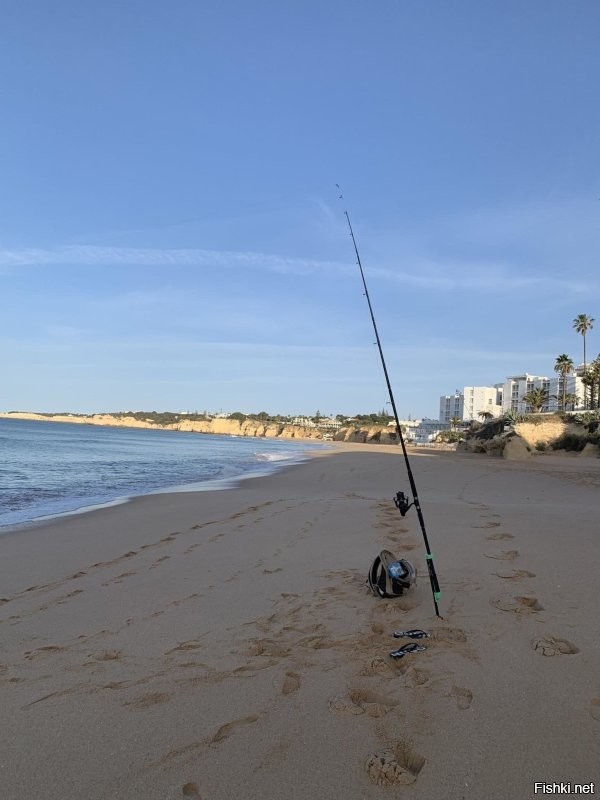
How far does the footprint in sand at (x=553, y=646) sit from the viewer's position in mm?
3268

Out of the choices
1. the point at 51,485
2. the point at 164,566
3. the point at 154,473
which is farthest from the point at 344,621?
the point at 154,473

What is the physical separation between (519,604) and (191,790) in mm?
2976

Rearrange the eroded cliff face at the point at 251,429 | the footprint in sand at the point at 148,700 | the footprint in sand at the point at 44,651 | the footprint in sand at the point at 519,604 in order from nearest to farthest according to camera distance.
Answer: the footprint in sand at the point at 148,700 < the footprint in sand at the point at 44,651 < the footprint in sand at the point at 519,604 < the eroded cliff face at the point at 251,429

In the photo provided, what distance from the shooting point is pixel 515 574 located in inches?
197

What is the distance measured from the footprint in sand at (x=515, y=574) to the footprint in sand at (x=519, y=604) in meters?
0.62

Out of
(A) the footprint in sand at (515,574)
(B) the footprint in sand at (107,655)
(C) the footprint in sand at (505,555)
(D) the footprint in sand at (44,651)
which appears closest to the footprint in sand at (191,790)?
(B) the footprint in sand at (107,655)

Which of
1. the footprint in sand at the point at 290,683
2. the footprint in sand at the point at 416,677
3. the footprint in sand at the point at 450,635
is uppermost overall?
the footprint in sand at the point at 450,635

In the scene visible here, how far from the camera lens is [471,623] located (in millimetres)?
3832

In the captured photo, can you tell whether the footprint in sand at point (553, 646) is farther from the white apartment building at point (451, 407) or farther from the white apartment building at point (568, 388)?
the white apartment building at point (451, 407)

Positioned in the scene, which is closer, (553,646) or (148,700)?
(148,700)

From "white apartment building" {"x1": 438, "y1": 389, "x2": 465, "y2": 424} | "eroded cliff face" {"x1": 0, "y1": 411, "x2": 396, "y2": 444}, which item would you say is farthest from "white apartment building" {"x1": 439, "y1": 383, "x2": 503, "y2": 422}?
"eroded cliff face" {"x1": 0, "y1": 411, "x2": 396, "y2": 444}

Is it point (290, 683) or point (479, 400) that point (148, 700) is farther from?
point (479, 400)

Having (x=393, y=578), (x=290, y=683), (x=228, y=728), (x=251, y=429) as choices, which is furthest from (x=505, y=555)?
(x=251, y=429)

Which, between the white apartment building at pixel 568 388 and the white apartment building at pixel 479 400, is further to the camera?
the white apartment building at pixel 479 400
